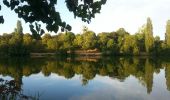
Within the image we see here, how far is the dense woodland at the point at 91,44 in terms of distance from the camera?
61594 mm

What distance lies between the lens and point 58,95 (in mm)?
15711

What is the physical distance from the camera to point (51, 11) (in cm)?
464

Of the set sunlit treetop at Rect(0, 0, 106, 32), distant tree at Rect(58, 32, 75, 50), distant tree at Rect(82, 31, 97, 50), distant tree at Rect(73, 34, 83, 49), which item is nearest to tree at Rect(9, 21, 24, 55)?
distant tree at Rect(58, 32, 75, 50)

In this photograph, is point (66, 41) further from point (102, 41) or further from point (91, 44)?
point (102, 41)

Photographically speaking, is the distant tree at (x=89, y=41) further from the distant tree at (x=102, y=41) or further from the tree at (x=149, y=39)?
the tree at (x=149, y=39)

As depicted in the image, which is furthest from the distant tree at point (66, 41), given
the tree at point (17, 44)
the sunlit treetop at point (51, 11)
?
the sunlit treetop at point (51, 11)

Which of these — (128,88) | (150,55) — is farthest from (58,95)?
(150,55)

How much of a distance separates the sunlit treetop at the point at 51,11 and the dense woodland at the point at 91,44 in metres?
50.8

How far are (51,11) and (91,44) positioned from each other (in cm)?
6632

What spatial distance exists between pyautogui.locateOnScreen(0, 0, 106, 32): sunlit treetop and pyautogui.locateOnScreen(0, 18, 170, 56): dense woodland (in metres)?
50.8

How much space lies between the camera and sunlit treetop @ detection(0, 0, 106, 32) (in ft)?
15.1

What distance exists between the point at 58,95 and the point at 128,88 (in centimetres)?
423

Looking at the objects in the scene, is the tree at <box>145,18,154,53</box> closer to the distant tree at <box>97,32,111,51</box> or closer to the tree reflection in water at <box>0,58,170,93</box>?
the distant tree at <box>97,32,111,51</box>

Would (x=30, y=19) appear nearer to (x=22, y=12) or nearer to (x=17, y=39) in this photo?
(x=22, y=12)
